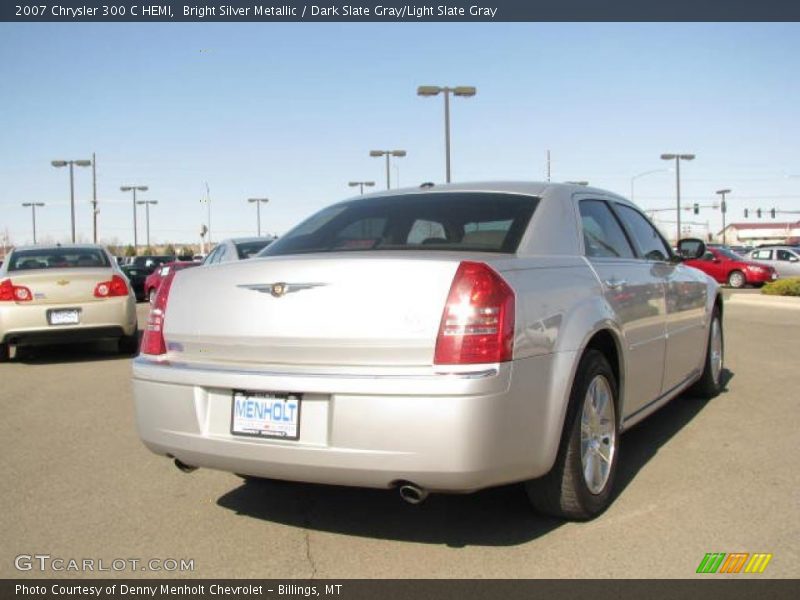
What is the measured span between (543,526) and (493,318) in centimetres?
115

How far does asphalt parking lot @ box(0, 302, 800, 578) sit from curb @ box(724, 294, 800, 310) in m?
12.5

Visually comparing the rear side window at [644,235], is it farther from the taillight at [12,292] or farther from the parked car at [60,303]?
the taillight at [12,292]

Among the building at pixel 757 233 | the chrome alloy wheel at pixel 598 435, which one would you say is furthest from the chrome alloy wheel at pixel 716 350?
the building at pixel 757 233

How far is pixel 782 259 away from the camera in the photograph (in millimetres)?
29109

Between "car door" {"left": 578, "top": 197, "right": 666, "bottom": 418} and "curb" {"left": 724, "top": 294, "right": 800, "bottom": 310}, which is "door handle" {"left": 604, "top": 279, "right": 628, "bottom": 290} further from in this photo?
"curb" {"left": 724, "top": 294, "right": 800, "bottom": 310}

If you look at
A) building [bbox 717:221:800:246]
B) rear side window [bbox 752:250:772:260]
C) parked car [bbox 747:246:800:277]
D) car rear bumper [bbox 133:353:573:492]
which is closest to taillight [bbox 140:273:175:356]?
car rear bumper [bbox 133:353:573:492]

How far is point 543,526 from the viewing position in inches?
147

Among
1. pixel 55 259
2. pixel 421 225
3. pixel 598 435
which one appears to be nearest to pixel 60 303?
pixel 55 259

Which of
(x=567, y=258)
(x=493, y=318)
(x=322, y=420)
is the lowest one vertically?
(x=322, y=420)

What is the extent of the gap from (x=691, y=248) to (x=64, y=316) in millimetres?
7365

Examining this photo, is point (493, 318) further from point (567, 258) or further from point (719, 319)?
point (719, 319)

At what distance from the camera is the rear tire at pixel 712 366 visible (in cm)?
654

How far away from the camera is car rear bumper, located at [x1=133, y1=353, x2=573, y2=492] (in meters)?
3.09
